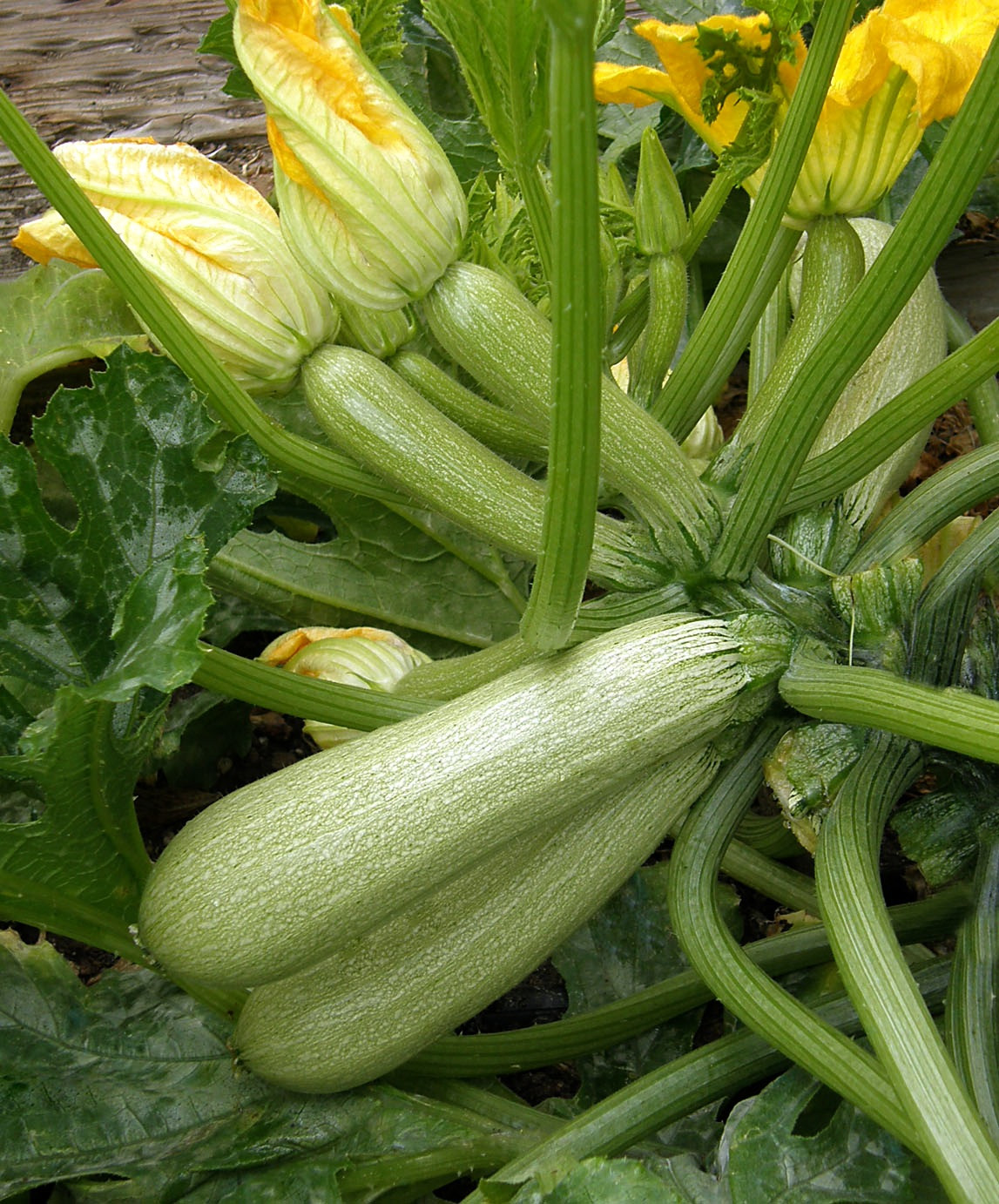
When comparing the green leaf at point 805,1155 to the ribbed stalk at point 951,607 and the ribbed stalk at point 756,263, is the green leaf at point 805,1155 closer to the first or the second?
the ribbed stalk at point 951,607

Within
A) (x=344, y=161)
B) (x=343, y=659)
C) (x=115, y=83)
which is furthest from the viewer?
(x=115, y=83)

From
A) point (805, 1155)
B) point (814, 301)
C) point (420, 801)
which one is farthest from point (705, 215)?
point (805, 1155)

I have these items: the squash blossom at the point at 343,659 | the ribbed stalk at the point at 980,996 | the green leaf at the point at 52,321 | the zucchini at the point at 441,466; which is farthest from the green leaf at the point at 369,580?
the ribbed stalk at the point at 980,996

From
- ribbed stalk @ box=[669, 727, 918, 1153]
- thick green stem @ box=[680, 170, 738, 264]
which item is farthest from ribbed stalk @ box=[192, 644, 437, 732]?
thick green stem @ box=[680, 170, 738, 264]

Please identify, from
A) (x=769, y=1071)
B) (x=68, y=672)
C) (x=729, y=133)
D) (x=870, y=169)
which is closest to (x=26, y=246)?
(x=68, y=672)

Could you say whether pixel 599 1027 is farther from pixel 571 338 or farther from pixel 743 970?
pixel 571 338

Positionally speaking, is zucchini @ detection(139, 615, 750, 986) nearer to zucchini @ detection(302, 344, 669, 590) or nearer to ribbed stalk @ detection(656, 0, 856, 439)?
zucchini @ detection(302, 344, 669, 590)

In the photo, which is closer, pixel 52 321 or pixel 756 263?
pixel 756 263

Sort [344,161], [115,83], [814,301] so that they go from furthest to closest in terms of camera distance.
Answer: [115,83], [814,301], [344,161]
